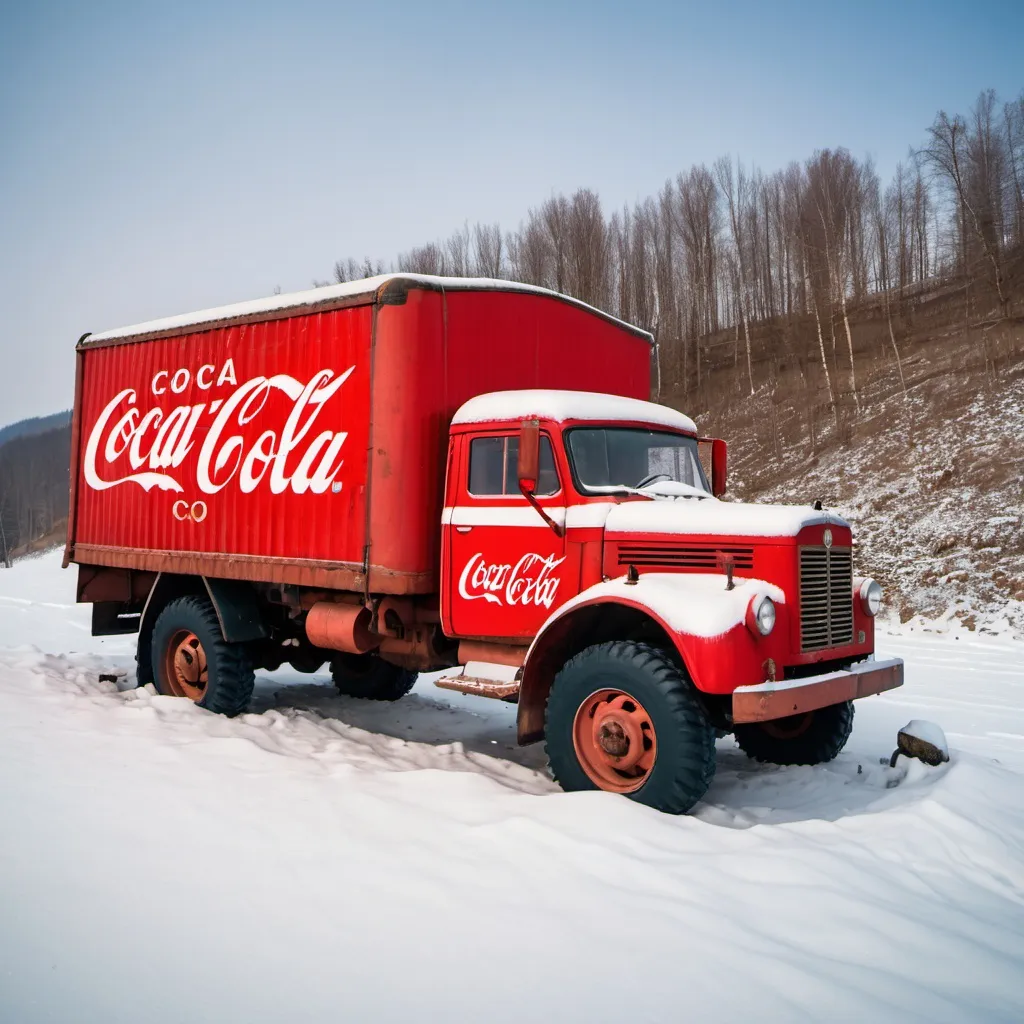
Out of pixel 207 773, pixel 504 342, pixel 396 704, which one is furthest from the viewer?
pixel 396 704

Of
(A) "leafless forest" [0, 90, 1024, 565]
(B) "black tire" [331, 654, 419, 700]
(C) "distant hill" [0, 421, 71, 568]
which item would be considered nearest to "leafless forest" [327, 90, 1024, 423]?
(A) "leafless forest" [0, 90, 1024, 565]

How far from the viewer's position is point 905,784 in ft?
18.4

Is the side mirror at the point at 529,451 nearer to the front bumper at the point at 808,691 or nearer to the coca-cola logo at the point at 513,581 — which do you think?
the coca-cola logo at the point at 513,581

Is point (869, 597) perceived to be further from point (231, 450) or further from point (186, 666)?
point (186, 666)

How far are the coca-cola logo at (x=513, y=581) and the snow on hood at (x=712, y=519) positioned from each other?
531 mm

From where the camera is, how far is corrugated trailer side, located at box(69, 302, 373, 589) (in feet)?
21.4

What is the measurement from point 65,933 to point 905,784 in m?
4.86

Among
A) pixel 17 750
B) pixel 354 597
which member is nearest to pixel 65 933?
pixel 17 750

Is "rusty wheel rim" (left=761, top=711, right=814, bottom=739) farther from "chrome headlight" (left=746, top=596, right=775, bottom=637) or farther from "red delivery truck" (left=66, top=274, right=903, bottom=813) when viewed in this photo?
"chrome headlight" (left=746, top=596, right=775, bottom=637)

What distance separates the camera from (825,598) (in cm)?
530

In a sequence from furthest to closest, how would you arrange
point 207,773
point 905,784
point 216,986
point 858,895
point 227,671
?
1. point 227,671
2. point 905,784
3. point 207,773
4. point 858,895
5. point 216,986

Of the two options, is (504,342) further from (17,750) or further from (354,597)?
(17,750)

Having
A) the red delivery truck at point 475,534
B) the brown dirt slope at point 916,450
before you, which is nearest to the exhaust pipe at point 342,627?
the red delivery truck at point 475,534

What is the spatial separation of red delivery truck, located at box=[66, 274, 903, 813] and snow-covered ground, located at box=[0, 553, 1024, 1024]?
640 mm
